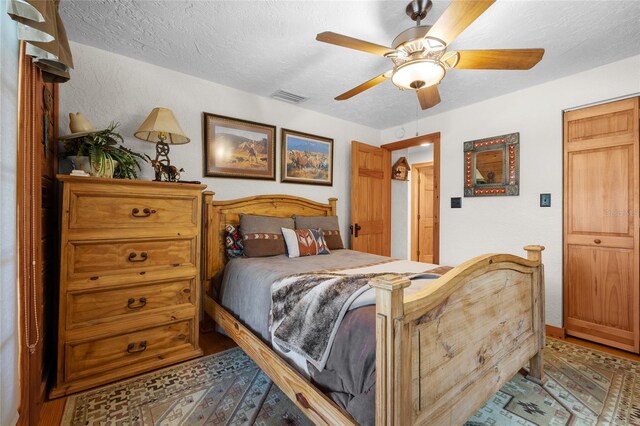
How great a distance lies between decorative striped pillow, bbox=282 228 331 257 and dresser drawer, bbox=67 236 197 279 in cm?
82

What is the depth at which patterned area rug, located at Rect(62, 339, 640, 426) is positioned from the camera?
5.19 ft

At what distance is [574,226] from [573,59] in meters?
1.45

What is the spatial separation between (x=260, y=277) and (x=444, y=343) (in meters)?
1.23

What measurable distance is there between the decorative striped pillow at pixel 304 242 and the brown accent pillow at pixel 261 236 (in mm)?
85

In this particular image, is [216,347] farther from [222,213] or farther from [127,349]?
[222,213]

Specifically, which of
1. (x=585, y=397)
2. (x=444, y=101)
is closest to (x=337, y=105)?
(x=444, y=101)

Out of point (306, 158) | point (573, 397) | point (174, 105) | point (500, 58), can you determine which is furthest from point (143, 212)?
point (573, 397)

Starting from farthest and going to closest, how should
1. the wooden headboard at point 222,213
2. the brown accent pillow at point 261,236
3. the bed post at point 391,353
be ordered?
the wooden headboard at point 222,213 → the brown accent pillow at point 261,236 → the bed post at point 391,353

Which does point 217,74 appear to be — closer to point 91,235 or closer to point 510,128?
point 91,235

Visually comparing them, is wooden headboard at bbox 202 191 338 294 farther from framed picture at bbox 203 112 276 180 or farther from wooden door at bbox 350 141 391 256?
wooden door at bbox 350 141 391 256

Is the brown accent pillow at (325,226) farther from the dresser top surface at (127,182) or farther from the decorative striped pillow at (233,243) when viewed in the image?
the dresser top surface at (127,182)

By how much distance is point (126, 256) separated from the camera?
2000 millimetres

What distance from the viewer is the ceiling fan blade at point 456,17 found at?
1.28m

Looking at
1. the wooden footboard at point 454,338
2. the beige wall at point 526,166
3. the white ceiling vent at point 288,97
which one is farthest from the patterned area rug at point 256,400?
the white ceiling vent at point 288,97
